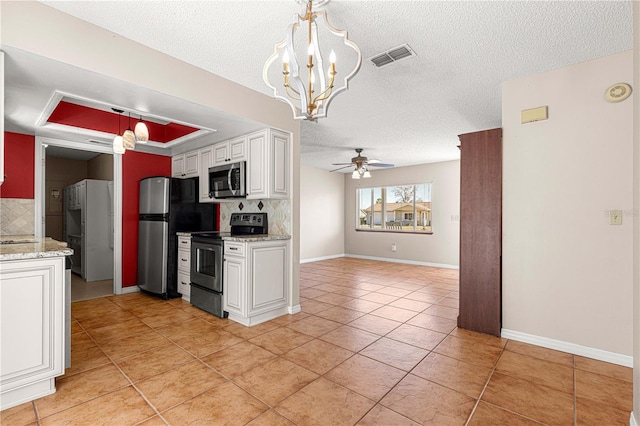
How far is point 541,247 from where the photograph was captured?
8.82 ft

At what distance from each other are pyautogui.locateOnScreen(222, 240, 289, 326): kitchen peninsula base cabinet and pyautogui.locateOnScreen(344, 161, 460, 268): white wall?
459 centimetres

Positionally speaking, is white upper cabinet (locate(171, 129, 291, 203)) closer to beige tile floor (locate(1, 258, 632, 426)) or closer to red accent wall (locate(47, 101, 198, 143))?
red accent wall (locate(47, 101, 198, 143))

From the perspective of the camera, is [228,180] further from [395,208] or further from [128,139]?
[395,208]

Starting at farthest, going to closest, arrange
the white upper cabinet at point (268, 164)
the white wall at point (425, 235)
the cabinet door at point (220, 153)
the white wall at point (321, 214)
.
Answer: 1. the white wall at point (321, 214)
2. the white wall at point (425, 235)
3. the cabinet door at point (220, 153)
4. the white upper cabinet at point (268, 164)

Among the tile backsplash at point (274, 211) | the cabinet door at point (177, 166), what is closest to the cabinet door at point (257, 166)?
the tile backsplash at point (274, 211)

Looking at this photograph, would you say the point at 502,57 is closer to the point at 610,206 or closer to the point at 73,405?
the point at 610,206

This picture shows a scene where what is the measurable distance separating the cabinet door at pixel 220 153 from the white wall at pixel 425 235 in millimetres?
4884

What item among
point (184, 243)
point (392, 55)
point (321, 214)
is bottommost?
point (184, 243)

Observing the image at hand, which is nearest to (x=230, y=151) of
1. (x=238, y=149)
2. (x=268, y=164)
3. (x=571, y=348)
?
(x=238, y=149)

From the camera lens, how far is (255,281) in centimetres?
316

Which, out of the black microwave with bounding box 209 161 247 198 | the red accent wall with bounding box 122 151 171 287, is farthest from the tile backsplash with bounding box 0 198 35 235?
the black microwave with bounding box 209 161 247 198

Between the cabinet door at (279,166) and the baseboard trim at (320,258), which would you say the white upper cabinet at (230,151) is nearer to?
the cabinet door at (279,166)

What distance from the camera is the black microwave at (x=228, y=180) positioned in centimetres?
353

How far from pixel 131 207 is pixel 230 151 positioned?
192 centimetres
